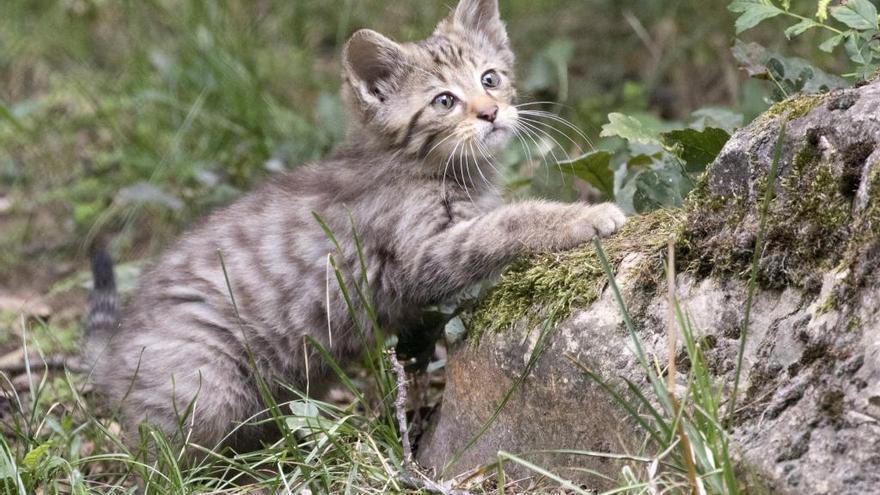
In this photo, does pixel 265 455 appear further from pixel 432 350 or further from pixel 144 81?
pixel 144 81

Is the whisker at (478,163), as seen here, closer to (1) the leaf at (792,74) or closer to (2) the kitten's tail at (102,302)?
(1) the leaf at (792,74)

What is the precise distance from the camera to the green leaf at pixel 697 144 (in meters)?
A: 3.52

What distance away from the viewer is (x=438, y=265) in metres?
3.73

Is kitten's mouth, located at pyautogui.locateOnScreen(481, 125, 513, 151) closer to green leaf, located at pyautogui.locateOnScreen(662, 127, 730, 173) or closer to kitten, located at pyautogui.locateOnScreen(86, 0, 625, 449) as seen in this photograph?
kitten, located at pyautogui.locateOnScreen(86, 0, 625, 449)

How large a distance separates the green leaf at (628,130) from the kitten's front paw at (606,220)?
0.31 metres

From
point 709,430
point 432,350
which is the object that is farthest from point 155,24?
point 709,430

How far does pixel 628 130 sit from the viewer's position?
3.72m

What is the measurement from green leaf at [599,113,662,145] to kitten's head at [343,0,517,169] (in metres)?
0.41

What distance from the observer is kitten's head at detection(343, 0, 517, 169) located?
3959mm

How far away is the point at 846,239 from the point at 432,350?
5.68 ft

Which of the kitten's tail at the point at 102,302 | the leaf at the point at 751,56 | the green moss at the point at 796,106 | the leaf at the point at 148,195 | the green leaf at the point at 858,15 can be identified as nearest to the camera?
the green moss at the point at 796,106

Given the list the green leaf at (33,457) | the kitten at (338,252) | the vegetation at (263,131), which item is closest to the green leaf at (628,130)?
the vegetation at (263,131)

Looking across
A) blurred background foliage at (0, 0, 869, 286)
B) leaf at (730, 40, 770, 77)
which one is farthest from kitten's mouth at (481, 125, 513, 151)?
blurred background foliage at (0, 0, 869, 286)

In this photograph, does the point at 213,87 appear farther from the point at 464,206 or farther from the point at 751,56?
the point at 751,56
